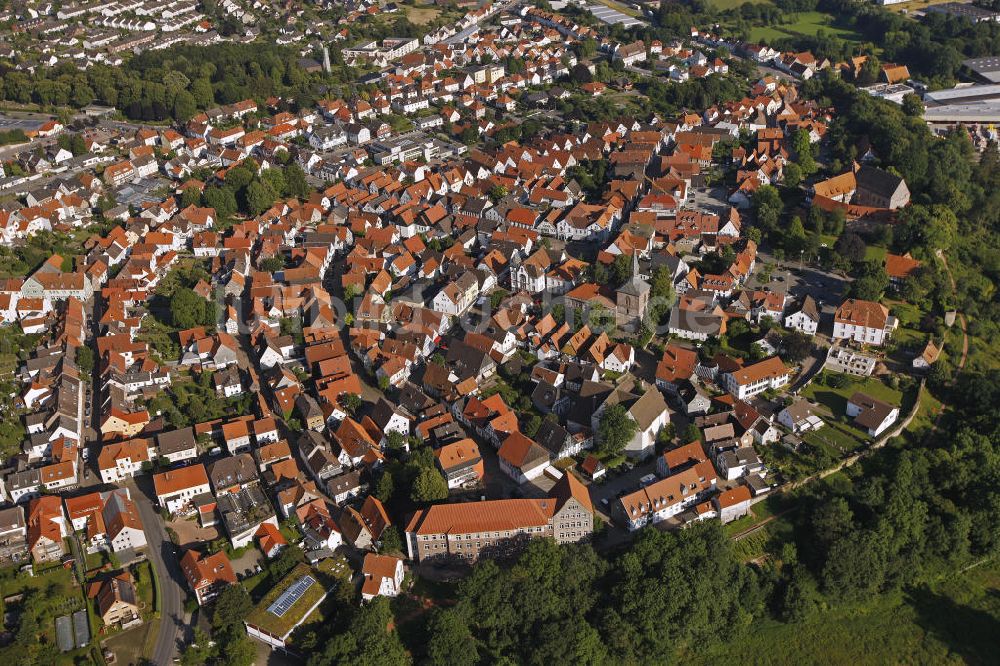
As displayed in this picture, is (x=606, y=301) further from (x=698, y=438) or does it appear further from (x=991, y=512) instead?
(x=991, y=512)

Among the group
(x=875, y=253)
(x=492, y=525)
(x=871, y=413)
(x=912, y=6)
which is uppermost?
(x=492, y=525)

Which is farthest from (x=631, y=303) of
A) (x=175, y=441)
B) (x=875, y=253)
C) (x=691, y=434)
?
(x=175, y=441)

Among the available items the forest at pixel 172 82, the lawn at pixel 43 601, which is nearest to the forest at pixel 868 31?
the forest at pixel 172 82

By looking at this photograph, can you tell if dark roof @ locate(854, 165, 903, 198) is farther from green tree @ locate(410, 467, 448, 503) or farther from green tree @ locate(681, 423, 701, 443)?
green tree @ locate(410, 467, 448, 503)

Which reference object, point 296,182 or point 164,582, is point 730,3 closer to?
point 296,182

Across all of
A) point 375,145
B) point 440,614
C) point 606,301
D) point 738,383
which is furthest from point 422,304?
point 375,145
